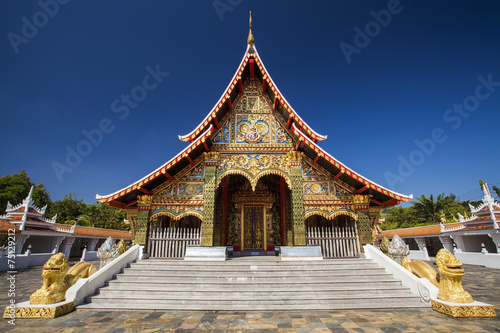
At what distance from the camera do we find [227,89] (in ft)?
32.3

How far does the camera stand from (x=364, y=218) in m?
9.02

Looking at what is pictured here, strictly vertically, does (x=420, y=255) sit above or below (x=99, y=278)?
below

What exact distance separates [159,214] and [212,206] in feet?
6.98

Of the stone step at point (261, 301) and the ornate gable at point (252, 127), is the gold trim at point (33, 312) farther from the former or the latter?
the ornate gable at point (252, 127)

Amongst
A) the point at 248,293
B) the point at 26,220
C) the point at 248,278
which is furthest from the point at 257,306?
the point at 26,220

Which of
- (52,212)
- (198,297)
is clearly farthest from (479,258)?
(52,212)

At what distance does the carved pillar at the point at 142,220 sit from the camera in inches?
352

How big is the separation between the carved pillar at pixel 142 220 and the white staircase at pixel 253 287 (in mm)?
1476

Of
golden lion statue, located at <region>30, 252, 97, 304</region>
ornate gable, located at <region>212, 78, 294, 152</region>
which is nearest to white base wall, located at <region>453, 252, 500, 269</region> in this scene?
ornate gable, located at <region>212, 78, 294, 152</region>

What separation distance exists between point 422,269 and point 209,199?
689cm

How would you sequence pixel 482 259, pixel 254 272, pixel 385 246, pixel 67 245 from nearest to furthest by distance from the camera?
1. pixel 254 272
2. pixel 385 246
3. pixel 482 259
4. pixel 67 245

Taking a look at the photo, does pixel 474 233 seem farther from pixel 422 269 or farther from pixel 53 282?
pixel 53 282

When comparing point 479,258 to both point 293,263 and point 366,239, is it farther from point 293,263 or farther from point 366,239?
point 293,263

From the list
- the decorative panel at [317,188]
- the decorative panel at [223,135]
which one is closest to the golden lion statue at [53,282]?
the decorative panel at [223,135]
